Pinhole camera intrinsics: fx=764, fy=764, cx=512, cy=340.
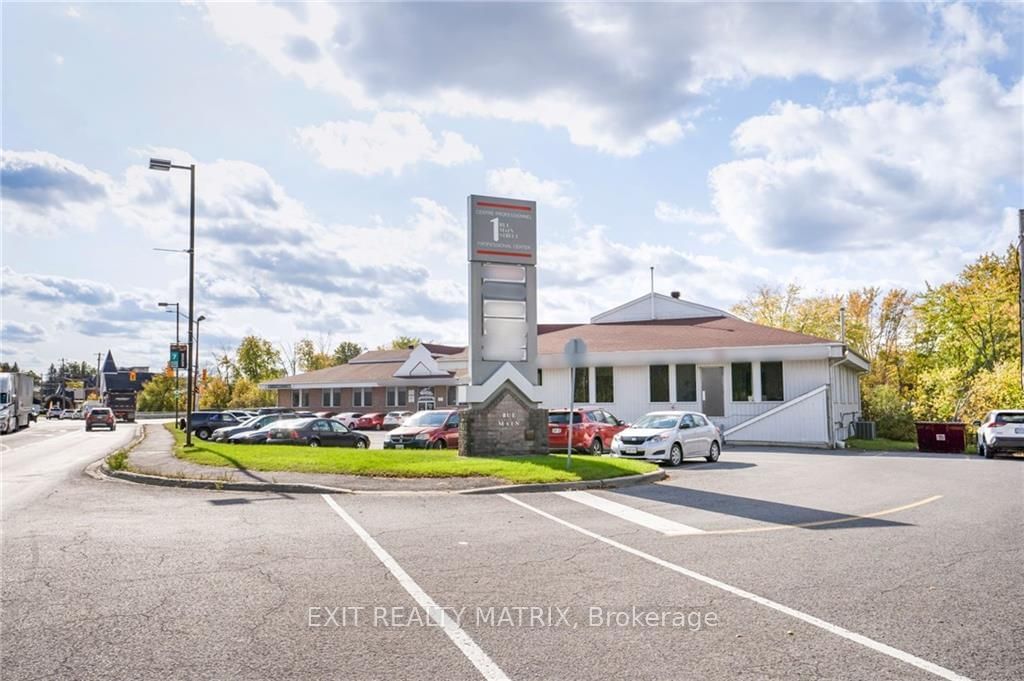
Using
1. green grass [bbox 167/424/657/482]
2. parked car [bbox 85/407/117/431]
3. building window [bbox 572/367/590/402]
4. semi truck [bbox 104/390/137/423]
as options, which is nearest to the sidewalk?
green grass [bbox 167/424/657/482]

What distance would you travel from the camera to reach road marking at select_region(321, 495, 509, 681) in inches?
193

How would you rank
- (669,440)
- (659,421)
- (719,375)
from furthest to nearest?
1. (719,375)
2. (659,421)
3. (669,440)

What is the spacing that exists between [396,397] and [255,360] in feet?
168

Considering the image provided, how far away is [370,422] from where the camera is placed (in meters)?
48.4

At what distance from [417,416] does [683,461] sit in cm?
995

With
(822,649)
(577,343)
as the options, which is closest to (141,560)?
(822,649)

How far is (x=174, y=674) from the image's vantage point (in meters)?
4.80

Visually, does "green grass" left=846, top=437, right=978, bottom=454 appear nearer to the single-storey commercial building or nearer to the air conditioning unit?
the single-storey commercial building

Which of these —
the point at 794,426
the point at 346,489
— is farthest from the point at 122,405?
the point at 346,489

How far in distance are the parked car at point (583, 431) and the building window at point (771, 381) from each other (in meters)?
10.8

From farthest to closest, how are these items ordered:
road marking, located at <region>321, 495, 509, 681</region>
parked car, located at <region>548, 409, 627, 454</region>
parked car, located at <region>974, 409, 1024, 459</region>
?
parked car, located at <region>974, 409, 1024, 459</region> < parked car, located at <region>548, 409, 627, 454</region> < road marking, located at <region>321, 495, 509, 681</region>

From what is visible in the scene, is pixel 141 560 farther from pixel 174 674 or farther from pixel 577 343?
pixel 577 343

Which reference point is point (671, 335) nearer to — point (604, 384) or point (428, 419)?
point (604, 384)

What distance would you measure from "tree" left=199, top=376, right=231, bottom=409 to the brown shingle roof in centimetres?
6331
